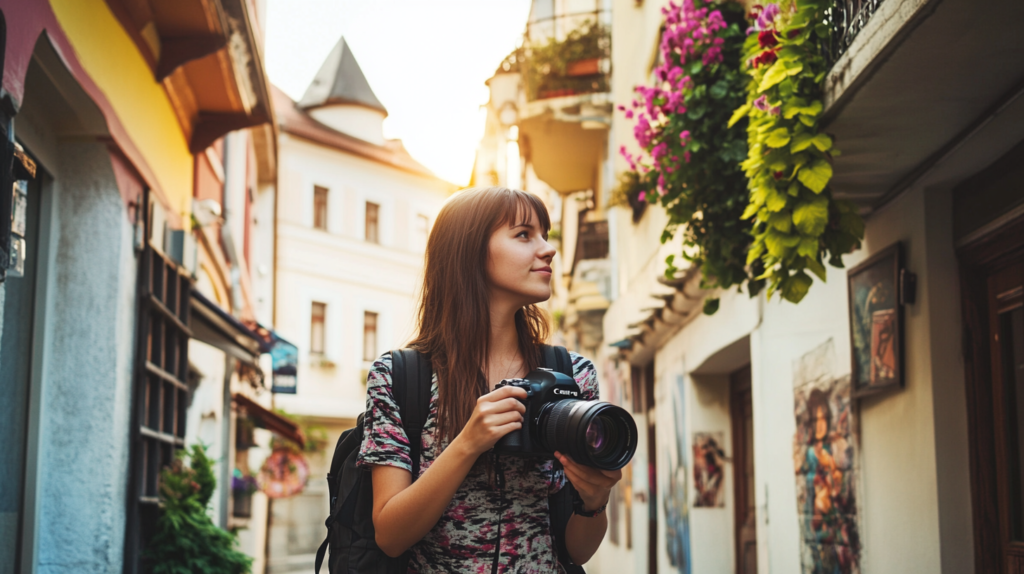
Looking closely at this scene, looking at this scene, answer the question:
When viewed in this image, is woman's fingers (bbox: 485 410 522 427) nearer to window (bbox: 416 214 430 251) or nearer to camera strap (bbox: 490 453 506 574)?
camera strap (bbox: 490 453 506 574)

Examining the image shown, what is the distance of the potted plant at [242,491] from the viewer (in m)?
17.2

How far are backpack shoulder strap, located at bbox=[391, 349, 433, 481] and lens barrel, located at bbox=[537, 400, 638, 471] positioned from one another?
32 centimetres

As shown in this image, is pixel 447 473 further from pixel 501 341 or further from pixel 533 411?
pixel 501 341

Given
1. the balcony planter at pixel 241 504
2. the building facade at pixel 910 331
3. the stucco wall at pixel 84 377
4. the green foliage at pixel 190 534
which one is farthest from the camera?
the balcony planter at pixel 241 504

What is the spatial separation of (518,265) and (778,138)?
2136mm

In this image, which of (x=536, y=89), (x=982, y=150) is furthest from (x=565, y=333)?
(x=982, y=150)

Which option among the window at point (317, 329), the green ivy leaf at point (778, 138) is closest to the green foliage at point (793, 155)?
the green ivy leaf at point (778, 138)

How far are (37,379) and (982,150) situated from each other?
5.05 metres

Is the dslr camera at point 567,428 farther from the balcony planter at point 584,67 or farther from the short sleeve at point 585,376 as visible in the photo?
the balcony planter at point 584,67

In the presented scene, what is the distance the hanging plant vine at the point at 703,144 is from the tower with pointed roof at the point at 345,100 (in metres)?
26.6

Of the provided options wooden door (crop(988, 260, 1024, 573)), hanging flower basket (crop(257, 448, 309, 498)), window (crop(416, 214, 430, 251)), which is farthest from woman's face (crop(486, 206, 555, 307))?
window (crop(416, 214, 430, 251))

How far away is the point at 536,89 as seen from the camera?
50.2ft

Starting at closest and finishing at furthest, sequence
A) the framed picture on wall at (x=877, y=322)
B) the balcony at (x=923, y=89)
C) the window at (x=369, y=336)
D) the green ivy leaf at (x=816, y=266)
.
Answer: the balcony at (x=923, y=89)
the green ivy leaf at (x=816, y=266)
the framed picture on wall at (x=877, y=322)
the window at (x=369, y=336)

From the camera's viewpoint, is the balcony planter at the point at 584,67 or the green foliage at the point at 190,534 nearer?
the green foliage at the point at 190,534
